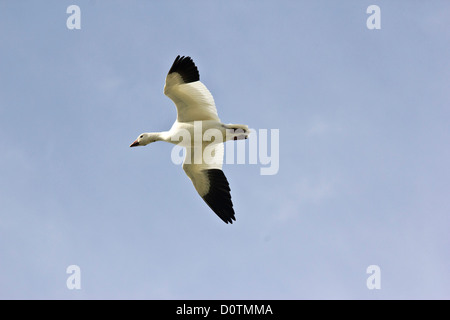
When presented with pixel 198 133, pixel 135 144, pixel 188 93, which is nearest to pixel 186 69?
pixel 188 93

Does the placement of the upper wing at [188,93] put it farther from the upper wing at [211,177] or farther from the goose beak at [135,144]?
the goose beak at [135,144]

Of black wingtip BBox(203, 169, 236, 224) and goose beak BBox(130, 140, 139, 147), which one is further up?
goose beak BBox(130, 140, 139, 147)

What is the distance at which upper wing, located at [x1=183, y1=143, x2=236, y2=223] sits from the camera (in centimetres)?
1570

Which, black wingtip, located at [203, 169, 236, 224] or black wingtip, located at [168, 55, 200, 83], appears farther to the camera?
black wingtip, located at [203, 169, 236, 224]

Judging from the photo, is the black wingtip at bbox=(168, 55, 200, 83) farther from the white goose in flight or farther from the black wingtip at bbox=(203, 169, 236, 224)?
the black wingtip at bbox=(203, 169, 236, 224)

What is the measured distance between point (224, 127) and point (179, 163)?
1.82 metres

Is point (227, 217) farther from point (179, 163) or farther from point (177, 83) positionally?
point (177, 83)

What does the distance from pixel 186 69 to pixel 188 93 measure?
1.89 ft

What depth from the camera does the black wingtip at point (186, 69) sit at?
14797 millimetres

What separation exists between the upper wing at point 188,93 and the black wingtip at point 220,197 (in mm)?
1531

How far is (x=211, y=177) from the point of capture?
16.0 meters

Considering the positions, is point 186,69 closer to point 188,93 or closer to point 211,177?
point 188,93

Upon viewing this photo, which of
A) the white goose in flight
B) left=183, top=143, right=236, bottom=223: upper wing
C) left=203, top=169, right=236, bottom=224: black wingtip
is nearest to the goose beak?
the white goose in flight
